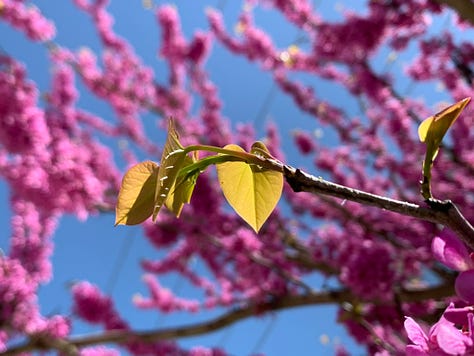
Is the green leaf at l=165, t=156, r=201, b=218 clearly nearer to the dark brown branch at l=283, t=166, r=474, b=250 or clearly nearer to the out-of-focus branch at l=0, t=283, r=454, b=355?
the dark brown branch at l=283, t=166, r=474, b=250

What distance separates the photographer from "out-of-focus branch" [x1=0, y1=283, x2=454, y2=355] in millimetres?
2594

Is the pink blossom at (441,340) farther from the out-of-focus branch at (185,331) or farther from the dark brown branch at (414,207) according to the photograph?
the out-of-focus branch at (185,331)

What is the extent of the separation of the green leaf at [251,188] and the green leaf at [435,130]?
124 mm

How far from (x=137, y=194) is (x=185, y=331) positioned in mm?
2608

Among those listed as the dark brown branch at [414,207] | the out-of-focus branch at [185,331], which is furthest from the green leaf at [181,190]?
the out-of-focus branch at [185,331]

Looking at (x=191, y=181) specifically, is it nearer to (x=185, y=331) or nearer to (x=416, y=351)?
(x=416, y=351)

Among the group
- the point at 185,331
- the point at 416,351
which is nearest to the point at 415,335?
the point at 416,351

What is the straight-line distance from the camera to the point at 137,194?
454 millimetres

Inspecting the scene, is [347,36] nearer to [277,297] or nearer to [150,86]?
[277,297]

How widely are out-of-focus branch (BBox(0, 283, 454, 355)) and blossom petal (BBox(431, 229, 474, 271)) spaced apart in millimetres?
2084

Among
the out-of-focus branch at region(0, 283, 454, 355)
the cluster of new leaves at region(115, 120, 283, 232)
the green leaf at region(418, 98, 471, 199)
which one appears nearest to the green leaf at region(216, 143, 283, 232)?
the cluster of new leaves at region(115, 120, 283, 232)

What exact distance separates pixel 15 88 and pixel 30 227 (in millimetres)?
1269

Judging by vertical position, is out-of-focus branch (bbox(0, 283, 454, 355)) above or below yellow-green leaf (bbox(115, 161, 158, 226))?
above

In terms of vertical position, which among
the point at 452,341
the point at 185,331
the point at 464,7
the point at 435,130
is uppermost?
the point at 185,331
